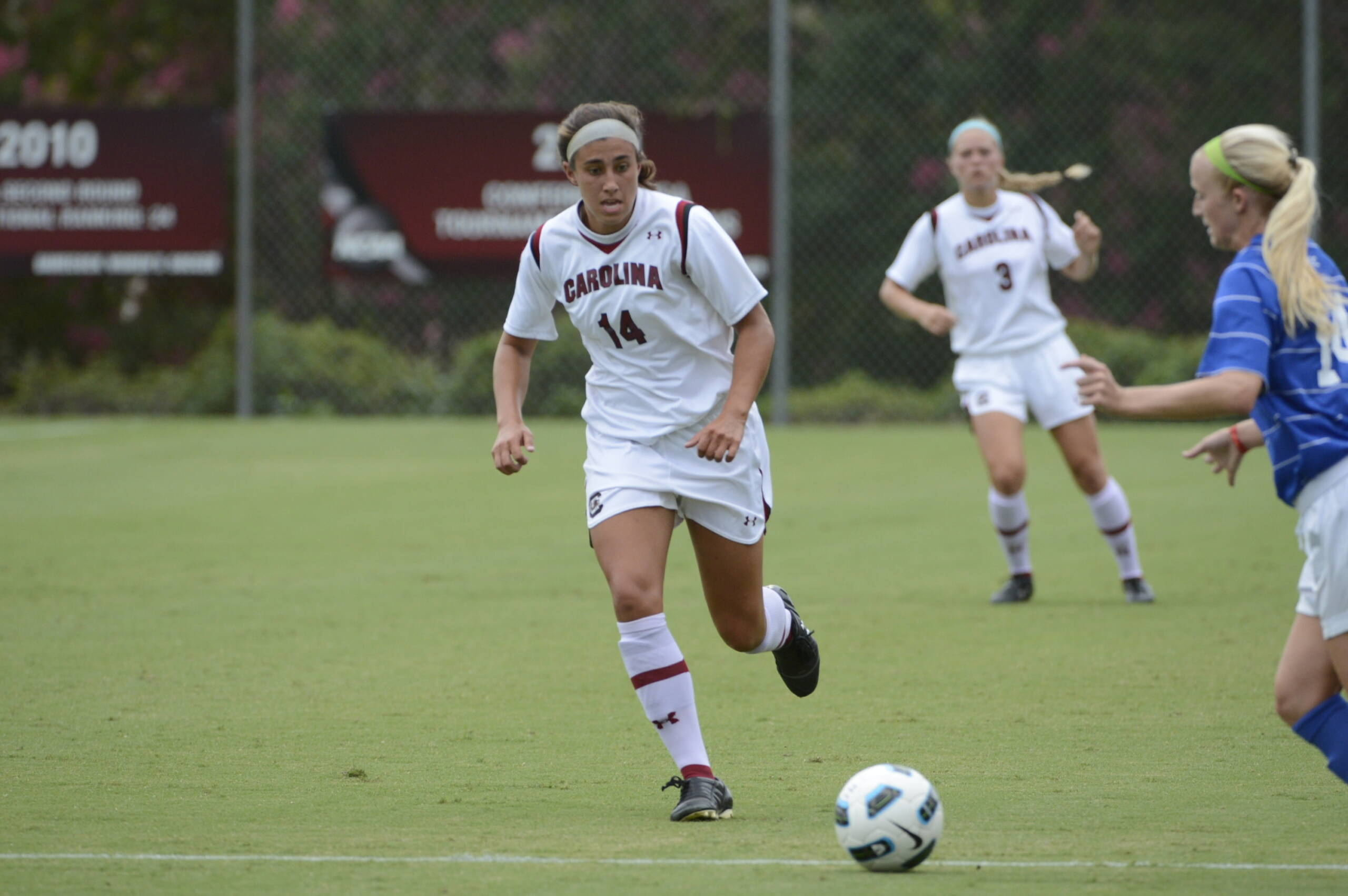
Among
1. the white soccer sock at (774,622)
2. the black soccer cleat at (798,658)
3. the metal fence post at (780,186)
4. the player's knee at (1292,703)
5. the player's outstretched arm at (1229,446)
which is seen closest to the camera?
the player's knee at (1292,703)

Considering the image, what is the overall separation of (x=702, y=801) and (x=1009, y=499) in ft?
14.2

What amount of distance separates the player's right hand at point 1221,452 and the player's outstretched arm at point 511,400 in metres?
1.74

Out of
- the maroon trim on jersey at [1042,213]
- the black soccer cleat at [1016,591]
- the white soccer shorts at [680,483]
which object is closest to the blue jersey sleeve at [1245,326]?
the white soccer shorts at [680,483]

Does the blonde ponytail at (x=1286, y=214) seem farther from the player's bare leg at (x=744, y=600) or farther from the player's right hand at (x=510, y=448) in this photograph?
the player's right hand at (x=510, y=448)

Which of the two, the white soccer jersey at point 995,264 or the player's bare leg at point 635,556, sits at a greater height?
the white soccer jersey at point 995,264

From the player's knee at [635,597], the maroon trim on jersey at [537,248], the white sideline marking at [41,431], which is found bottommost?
the white sideline marking at [41,431]

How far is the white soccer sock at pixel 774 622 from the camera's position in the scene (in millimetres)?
5406

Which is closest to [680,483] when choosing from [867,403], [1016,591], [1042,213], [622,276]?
[622,276]

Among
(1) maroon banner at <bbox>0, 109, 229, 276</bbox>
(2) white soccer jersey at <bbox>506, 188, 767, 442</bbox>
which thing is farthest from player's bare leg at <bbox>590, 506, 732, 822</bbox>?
(1) maroon banner at <bbox>0, 109, 229, 276</bbox>

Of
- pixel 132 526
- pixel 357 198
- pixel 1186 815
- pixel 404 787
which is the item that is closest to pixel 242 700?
pixel 404 787

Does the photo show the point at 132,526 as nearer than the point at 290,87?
Yes

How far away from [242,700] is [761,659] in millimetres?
2068

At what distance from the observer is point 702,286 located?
16.5ft

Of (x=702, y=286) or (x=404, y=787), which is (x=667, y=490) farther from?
(x=404, y=787)
